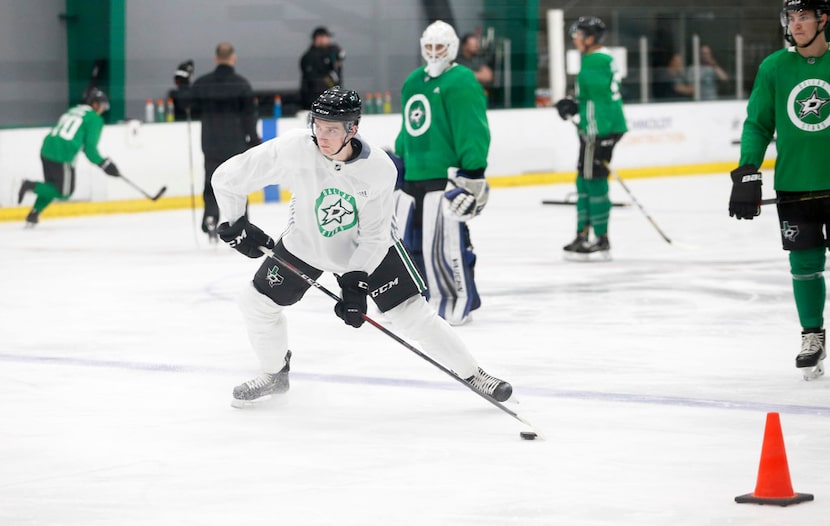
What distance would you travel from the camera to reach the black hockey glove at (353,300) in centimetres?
409

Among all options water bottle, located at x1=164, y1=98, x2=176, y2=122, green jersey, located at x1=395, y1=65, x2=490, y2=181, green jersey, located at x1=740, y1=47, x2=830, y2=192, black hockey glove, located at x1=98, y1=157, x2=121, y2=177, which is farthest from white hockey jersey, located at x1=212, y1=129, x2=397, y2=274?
water bottle, located at x1=164, y1=98, x2=176, y2=122

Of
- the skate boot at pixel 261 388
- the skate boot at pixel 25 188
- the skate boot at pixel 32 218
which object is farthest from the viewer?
the skate boot at pixel 25 188

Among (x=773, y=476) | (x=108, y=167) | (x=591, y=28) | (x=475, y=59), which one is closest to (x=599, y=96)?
(x=591, y=28)

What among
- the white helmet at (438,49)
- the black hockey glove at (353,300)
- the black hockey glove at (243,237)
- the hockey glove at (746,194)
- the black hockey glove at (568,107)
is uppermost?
the white helmet at (438,49)

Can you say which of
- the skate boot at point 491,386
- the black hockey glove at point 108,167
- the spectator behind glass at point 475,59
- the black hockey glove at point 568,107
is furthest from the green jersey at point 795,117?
the spectator behind glass at point 475,59

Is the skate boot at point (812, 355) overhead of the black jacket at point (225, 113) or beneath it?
beneath

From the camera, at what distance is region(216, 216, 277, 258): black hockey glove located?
13.8 feet

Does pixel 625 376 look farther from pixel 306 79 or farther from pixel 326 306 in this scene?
pixel 306 79

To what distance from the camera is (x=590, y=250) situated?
8.34m

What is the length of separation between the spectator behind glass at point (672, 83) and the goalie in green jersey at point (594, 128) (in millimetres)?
6789

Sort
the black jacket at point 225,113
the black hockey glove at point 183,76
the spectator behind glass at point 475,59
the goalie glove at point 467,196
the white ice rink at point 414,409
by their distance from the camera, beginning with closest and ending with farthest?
the white ice rink at point 414,409
the goalie glove at point 467,196
the black jacket at point 225,113
the black hockey glove at point 183,76
the spectator behind glass at point 475,59

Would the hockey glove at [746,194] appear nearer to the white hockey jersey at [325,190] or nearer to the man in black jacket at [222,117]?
the white hockey jersey at [325,190]

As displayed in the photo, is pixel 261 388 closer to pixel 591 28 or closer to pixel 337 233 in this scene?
pixel 337 233

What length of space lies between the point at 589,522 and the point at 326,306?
147 inches
